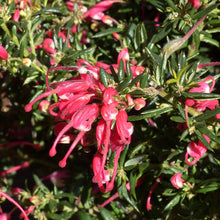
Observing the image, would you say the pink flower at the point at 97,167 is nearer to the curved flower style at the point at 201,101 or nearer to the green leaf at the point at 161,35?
the curved flower style at the point at 201,101

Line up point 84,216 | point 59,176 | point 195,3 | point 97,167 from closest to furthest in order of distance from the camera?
point 97,167 < point 195,3 < point 84,216 < point 59,176

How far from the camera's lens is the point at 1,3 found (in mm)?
1092

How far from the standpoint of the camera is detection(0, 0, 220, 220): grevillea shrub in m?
0.89

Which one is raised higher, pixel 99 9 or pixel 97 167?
pixel 99 9

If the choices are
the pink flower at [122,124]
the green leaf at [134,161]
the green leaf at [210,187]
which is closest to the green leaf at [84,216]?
the green leaf at [134,161]

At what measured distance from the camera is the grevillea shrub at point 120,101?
893mm

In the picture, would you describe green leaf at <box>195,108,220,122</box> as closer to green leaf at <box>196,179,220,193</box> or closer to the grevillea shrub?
the grevillea shrub

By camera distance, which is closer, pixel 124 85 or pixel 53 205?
pixel 124 85

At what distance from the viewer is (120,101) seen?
0.87 meters

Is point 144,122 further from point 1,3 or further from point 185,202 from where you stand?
point 1,3

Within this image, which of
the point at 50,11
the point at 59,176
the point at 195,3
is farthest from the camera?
the point at 59,176

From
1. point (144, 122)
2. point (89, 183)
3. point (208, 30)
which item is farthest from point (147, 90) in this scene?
point (89, 183)

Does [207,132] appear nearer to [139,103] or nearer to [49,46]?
[139,103]

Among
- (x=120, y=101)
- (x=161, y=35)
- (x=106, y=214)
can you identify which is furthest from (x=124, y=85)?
(x=106, y=214)
